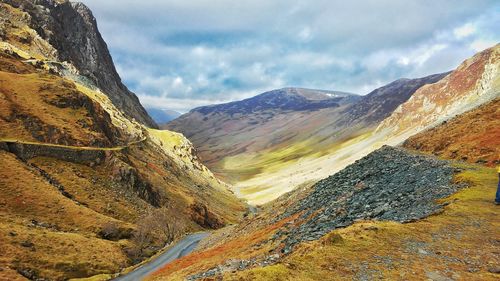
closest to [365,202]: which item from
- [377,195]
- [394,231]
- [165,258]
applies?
[377,195]

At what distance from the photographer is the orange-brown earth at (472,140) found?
61.8m

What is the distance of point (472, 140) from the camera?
7012cm

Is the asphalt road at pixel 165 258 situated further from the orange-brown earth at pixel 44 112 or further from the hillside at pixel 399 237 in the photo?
the orange-brown earth at pixel 44 112

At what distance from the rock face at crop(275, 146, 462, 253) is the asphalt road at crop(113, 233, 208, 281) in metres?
26.6

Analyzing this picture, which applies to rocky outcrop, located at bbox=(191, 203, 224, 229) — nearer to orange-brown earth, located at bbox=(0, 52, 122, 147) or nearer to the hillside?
orange-brown earth, located at bbox=(0, 52, 122, 147)

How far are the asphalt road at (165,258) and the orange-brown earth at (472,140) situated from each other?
54.6m

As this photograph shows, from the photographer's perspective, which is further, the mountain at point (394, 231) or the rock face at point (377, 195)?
the rock face at point (377, 195)

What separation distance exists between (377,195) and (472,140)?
37.1 metres

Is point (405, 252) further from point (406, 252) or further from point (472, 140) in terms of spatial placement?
point (472, 140)

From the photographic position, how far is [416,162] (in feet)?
196

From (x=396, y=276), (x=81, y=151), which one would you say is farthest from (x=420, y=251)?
(x=81, y=151)

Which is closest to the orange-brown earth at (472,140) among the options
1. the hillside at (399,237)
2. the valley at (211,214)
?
the valley at (211,214)

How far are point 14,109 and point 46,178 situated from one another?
2398 centimetres

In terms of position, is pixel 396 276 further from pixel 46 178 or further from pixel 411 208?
pixel 46 178
